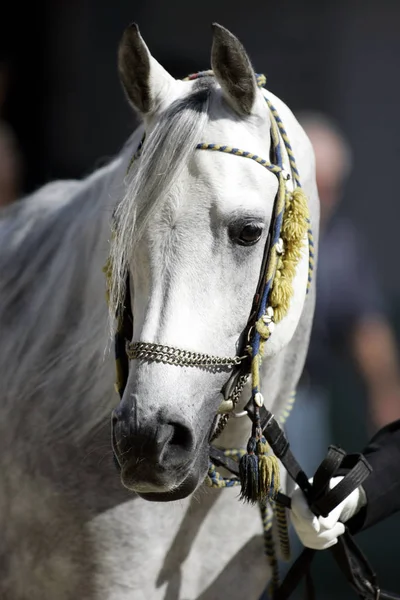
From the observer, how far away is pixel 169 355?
5.08 feet

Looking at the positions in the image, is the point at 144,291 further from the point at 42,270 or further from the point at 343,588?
the point at 343,588

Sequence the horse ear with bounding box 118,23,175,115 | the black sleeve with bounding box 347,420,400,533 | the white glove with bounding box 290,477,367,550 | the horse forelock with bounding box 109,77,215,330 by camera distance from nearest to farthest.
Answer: the horse forelock with bounding box 109,77,215,330 < the horse ear with bounding box 118,23,175,115 < the white glove with bounding box 290,477,367,550 < the black sleeve with bounding box 347,420,400,533

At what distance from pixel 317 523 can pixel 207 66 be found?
321 centimetres

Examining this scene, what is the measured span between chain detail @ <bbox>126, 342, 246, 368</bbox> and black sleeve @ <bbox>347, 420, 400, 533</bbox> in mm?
569

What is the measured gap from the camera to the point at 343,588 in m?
4.07

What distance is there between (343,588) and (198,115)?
2.93m

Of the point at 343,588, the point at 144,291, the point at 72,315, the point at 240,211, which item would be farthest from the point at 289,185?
the point at 343,588

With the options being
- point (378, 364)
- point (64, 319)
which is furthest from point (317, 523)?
point (378, 364)

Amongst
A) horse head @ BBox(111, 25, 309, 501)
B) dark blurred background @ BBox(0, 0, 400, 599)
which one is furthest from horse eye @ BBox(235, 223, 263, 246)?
dark blurred background @ BBox(0, 0, 400, 599)

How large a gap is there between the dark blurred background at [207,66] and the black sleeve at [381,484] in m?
2.64

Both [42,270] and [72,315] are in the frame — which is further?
[42,270]

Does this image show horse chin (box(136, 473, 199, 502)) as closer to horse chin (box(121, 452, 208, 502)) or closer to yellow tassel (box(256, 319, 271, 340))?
horse chin (box(121, 452, 208, 502))

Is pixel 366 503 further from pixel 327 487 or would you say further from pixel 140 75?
pixel 140 75

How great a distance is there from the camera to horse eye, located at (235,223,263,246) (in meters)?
1.66
